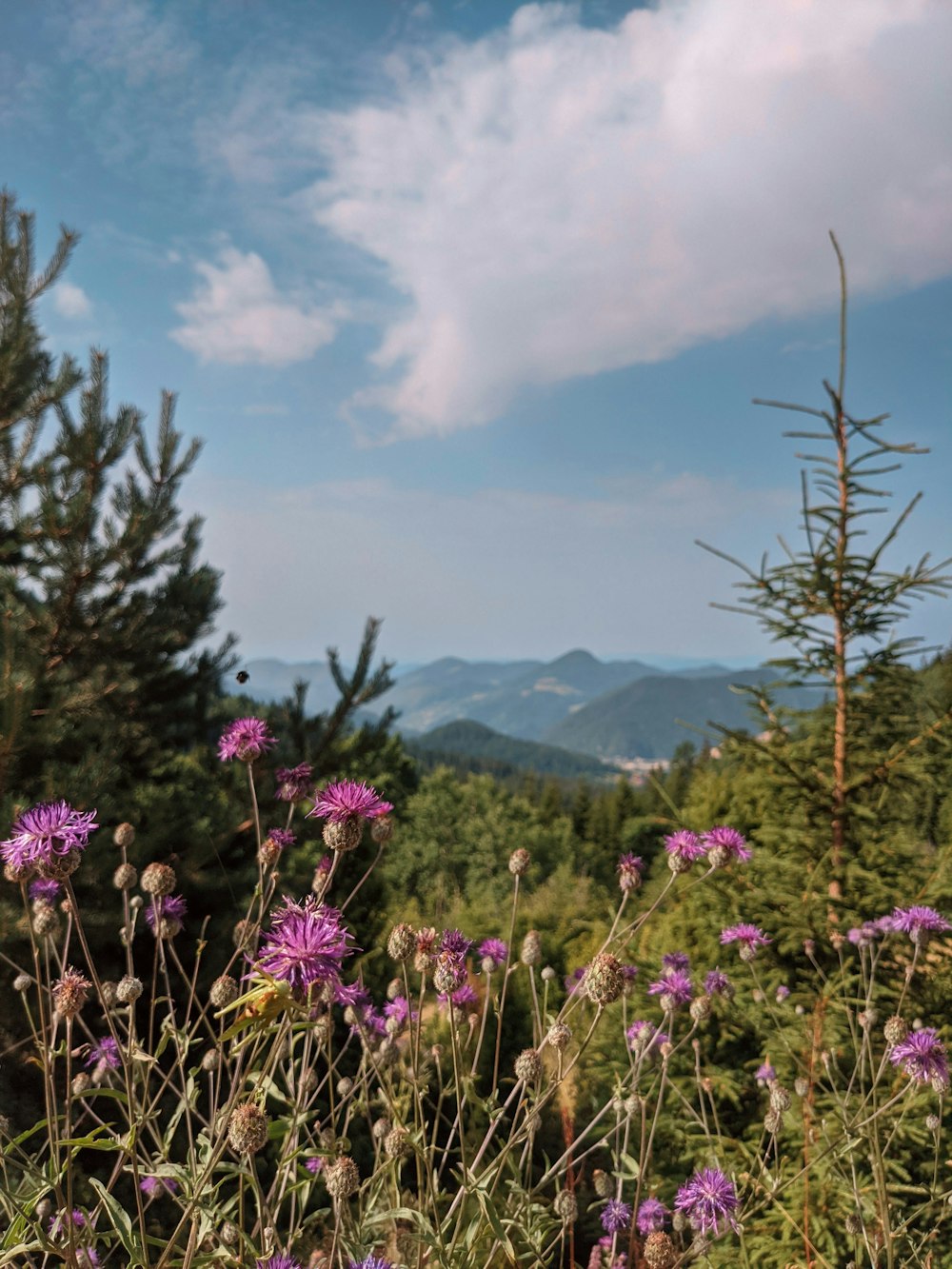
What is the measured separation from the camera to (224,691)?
5949 millimetres

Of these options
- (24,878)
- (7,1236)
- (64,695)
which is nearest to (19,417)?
(64,695)

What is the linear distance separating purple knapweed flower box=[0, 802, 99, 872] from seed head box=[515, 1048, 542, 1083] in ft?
3.77

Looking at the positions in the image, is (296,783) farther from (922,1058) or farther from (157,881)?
(922,1058)

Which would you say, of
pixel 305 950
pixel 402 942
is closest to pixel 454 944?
pixel 402 942

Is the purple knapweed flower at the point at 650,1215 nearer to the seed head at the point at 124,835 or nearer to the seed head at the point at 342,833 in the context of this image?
the seed head at the point at 342,833

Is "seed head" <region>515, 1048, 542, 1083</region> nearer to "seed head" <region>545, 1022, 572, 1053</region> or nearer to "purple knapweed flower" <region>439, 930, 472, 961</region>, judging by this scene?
"seed head" <region>545, 1022, 572, 1053</region>

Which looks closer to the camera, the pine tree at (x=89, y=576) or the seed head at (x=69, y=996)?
the seed head at (x=69, y=996)

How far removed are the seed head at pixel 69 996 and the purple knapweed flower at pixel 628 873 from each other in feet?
4.95

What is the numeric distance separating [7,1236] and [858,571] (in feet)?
16.6

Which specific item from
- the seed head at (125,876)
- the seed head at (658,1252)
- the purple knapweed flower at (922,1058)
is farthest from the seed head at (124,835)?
the purple knapweed flower at (922,1058)

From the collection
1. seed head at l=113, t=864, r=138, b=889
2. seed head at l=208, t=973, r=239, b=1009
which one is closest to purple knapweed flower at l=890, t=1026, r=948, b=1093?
seed head at l=208, t=973, r=239, b=1009

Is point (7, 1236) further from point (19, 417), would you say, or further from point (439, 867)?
point (439, 867)

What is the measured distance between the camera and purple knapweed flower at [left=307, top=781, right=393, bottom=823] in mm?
1672

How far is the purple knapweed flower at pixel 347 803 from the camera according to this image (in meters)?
1.67
